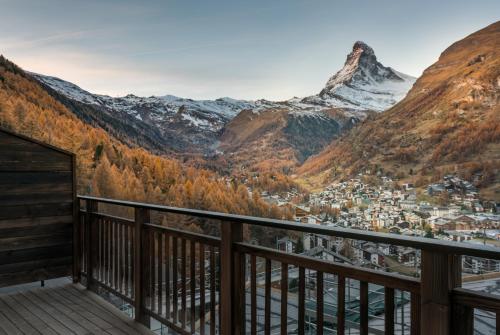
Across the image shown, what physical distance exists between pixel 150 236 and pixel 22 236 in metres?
1.79

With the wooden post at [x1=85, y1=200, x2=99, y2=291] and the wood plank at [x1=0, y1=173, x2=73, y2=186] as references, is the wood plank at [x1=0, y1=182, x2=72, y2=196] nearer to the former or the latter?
the wood plank at [x1=0, y1=173, x2=73, y2=186]

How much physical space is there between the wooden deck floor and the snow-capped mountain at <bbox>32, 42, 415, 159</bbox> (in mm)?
27335

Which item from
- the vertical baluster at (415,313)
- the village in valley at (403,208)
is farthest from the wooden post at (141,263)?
the village in valley at (403,208)

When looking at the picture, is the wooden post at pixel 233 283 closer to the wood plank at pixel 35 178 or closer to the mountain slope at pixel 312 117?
the wood plank at pixel 35 178

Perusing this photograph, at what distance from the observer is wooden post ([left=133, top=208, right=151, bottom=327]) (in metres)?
3.01

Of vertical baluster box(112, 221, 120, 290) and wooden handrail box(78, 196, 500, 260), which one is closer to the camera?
wooden handrail box(78, 196, 500, 260)

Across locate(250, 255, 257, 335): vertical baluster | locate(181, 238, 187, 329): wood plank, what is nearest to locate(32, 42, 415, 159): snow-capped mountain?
locate(181, 238, 187, 329): wood plank

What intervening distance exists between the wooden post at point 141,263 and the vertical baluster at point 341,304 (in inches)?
71.0

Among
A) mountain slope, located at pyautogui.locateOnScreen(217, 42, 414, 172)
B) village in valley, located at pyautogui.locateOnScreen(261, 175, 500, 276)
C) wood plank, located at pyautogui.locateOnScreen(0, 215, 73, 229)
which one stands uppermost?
mountain slope, located at pyautogui.locateOnScreen(217, 42, 414, 172)

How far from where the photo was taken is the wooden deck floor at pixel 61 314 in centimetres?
295

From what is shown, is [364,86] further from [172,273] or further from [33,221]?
[172,273]

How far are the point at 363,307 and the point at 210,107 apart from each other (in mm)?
42148

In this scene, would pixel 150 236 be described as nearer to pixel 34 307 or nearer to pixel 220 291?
pixel 220 291

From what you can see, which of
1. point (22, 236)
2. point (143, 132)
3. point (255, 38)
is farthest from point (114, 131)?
point (22, 236)
